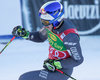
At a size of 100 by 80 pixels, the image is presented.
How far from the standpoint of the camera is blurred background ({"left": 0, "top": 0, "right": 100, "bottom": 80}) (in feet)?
15.5

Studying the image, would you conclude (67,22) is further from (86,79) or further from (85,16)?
(85,16)

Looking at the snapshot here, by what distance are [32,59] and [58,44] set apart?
2483 millimetres

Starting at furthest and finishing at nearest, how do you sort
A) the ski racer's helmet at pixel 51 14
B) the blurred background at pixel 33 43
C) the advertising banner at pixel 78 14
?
the advertising banner at pixel 78 14, the blurred background at pixel 33 43, the ski racer's helmet at pixel 51 14

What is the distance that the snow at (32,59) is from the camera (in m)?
4.45

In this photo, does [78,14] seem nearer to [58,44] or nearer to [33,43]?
[33,43]

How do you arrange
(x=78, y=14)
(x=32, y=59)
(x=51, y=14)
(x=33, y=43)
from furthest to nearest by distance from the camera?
(x=78, y=14) < (x=33, y=43) < (x=32, y=59) < (x=51, y=14)

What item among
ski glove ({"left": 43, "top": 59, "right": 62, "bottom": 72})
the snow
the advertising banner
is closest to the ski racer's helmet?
ski glove ({"left": 43, "top": 59, "right": 62, "bottom": 72})

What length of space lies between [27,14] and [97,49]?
223 centimetres

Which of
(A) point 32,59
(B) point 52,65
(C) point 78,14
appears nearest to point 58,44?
(B) point 52,65

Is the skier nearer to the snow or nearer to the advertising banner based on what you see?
the snow

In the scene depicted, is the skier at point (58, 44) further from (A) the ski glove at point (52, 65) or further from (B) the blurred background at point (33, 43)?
(B) the blurred background at point (33, 43)

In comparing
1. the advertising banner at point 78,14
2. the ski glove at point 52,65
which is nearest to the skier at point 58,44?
the ski glove at point 52,65

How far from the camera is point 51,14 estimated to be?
2.92 m

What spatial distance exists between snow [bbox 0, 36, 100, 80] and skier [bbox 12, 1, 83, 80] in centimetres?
126
